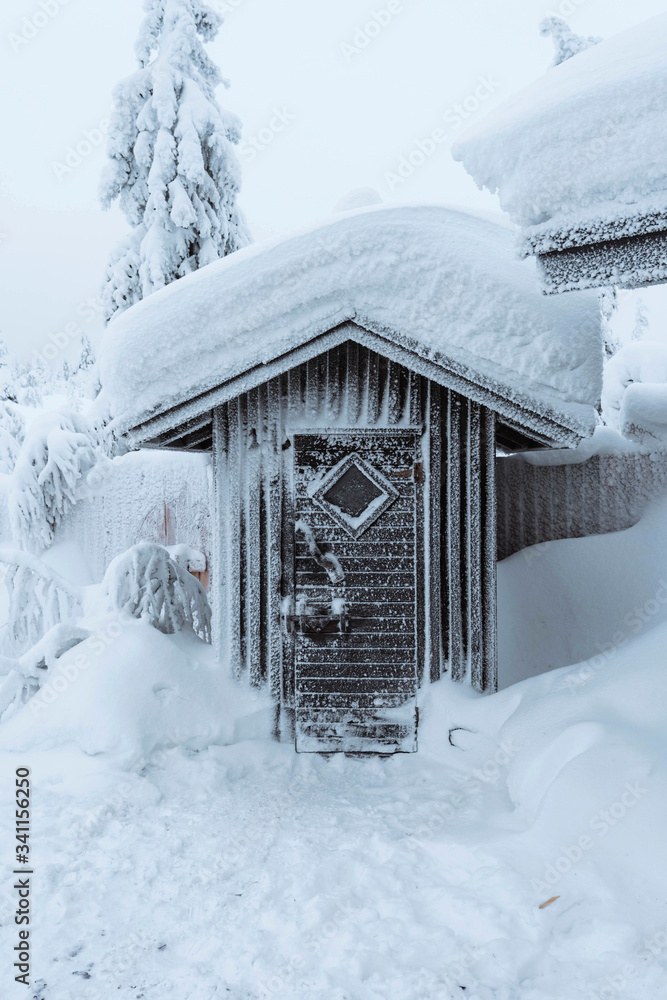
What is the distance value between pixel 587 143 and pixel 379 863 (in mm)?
3202

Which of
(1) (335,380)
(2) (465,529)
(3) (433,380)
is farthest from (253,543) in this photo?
(3) (433,380)

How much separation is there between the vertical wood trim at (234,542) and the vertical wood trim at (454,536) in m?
1.51

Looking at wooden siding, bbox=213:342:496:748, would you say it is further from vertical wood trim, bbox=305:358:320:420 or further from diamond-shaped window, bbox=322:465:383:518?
diamond-shaped window, bbox=322:465:383:518

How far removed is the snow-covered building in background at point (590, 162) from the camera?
90.0 inches

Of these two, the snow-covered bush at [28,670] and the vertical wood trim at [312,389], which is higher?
the vertical wood trim at [312,389]

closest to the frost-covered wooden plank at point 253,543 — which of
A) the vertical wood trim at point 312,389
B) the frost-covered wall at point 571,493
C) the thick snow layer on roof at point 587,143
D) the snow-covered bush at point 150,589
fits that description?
the vertical wood trim at point 312,389

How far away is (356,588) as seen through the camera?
452 centimetres

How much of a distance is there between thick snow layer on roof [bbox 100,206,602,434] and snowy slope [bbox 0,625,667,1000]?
196 cm

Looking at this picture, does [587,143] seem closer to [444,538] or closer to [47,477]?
[444,538]

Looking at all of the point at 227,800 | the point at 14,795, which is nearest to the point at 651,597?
the point at 227,800

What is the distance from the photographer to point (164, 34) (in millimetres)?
11172

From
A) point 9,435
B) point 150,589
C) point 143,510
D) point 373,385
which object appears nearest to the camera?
point 373,385

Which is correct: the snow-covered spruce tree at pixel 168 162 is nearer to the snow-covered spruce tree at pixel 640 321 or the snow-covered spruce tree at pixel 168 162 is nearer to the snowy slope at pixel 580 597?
the snowy slope at pixel 580 597

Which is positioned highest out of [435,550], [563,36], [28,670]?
[563,36]
